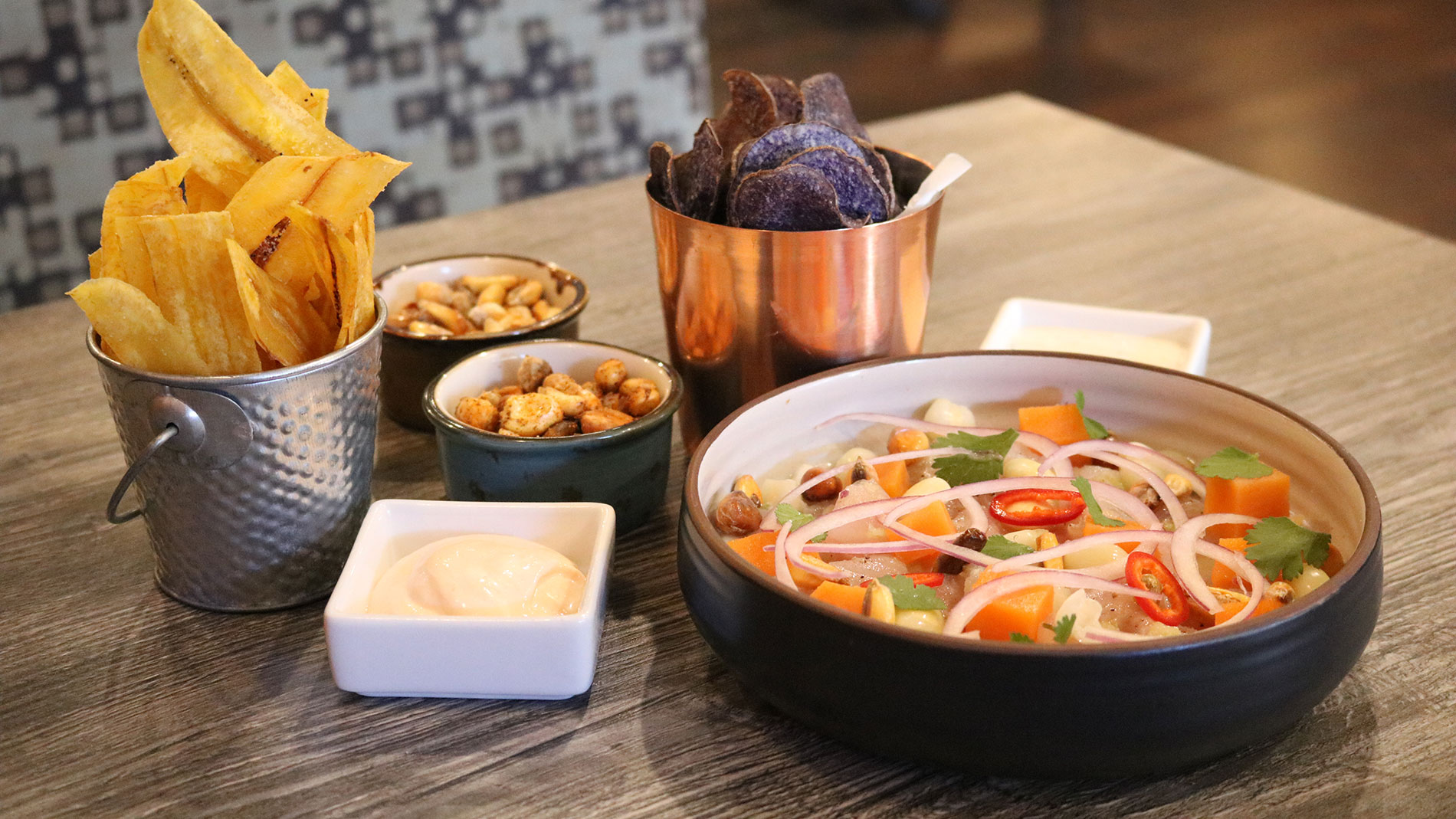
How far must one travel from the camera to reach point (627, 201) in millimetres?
2055

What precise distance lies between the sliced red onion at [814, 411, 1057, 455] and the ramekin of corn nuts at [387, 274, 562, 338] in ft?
1.26

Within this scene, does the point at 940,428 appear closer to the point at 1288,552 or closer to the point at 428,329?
the point at 1288,552

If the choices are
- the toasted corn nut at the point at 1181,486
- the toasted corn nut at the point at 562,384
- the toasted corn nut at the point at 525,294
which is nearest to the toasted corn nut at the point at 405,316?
the toasted corn nut at the point at 525,294

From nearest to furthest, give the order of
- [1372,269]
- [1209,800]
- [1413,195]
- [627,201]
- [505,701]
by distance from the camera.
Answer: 1. [1209,800]
2. [505,701]
3. [1372,269]
4. [627,201]
5. [1413,195]

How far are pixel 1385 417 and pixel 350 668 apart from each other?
1112mm

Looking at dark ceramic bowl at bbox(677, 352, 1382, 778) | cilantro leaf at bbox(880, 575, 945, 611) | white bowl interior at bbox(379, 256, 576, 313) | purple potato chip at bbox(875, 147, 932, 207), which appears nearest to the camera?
dark ceramic bowl at bbox(677, 352, 1382, 778)

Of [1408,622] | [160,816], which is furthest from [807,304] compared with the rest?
[160,816]

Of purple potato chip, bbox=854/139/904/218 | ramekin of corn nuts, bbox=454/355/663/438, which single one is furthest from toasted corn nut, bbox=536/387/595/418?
purple potato chip, bbox=854/139/904/218

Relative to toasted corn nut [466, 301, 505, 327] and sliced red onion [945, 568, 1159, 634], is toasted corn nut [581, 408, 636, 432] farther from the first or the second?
sliced red onion [945, 568, 1159, 634]

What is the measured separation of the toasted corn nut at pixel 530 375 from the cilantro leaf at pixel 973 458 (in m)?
0.39

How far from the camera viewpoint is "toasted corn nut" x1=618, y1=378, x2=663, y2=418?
1165 millimetres

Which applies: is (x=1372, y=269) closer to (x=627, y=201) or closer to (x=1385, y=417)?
(x=1385, y=417)

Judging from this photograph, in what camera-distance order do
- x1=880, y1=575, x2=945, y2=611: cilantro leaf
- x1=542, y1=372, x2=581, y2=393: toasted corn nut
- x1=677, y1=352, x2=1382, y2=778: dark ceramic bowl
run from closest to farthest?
x1=677, y1=352, x2=1382, y2=778: dark ceramic bowl
x1=880, y1=575, x2=945, y2=611: cilantro leaf
x1=542, y1=372, x2=581, y2=393: toasted corn nut

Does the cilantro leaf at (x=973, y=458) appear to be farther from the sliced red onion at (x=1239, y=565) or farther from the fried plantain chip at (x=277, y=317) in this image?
the fried plantain chip at (x=277, y=317)
